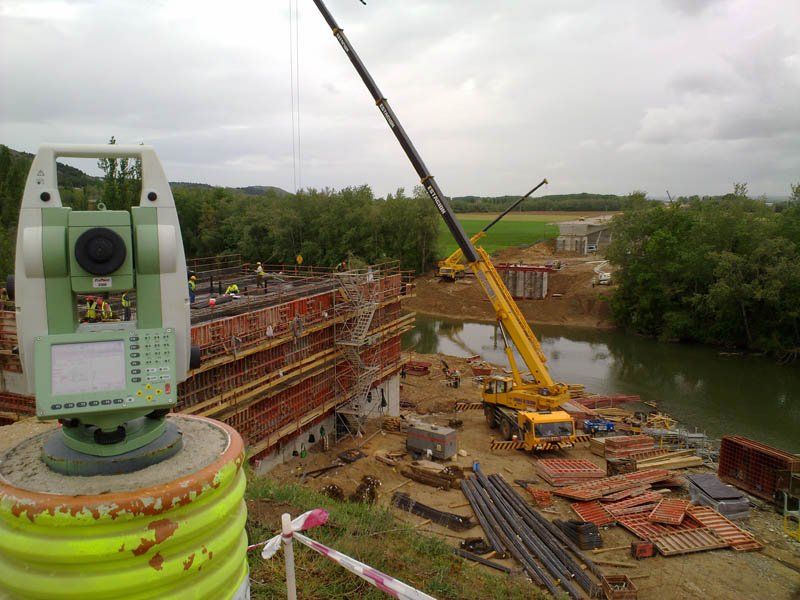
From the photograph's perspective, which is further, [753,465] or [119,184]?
[119,184]

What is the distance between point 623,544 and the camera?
14734mm

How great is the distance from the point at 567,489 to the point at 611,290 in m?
38.2

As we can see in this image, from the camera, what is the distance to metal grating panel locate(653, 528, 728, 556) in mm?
14234

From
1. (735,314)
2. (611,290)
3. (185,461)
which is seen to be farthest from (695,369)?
(185,461)

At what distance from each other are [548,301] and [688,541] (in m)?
39.7

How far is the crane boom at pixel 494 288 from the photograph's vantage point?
21656 mm

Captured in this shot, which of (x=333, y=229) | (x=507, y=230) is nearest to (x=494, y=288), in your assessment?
(x=333, y=229)

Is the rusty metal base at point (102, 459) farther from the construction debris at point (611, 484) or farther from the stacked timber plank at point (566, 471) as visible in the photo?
the stacked timber plank at point (566, 471)

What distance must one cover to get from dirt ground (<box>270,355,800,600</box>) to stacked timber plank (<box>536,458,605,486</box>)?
429 millimetres

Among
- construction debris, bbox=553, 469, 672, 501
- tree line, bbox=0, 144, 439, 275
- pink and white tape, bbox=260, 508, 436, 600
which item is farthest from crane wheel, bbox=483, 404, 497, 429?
tree line, bbox=0, 144, 439, 275

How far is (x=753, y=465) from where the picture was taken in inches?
698

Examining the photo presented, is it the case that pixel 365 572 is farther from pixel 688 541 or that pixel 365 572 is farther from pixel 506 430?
pixel 506 430

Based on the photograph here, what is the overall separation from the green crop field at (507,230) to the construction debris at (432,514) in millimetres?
49375

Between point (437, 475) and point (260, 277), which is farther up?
point (260, 277)
